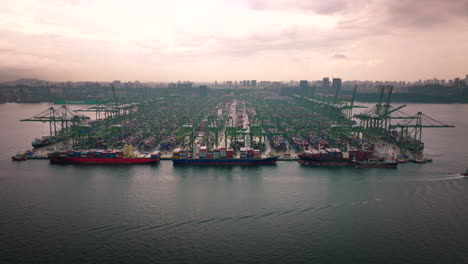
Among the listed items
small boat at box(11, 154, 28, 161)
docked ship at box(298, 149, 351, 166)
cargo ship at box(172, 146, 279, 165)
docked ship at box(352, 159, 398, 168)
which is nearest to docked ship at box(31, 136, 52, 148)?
small boat at box(11, 154, 28, 161)

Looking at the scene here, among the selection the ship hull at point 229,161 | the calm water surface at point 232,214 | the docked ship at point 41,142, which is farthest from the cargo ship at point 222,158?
the docked ship at point 41,142

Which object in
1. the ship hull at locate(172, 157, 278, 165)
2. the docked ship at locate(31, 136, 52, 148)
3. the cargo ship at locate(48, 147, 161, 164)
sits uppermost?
the docked ship at locate(31, 136, 52, 148)

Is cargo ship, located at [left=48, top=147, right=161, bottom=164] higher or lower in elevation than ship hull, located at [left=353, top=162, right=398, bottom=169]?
higher

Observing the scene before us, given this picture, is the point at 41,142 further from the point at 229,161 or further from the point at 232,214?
the point at 232,214

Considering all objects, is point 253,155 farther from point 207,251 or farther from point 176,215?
point 207,251

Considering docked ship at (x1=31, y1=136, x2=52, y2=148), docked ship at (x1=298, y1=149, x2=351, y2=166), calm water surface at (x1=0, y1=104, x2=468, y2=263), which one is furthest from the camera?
docked ship at (x1=31, y1=136, x2=52, y2=148)

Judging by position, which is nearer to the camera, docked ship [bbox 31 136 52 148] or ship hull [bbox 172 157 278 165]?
ship hull [bbox 172 157 278 165]

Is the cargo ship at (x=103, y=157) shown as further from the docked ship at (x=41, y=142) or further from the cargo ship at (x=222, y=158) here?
the docked ship at (x=41, y=142)

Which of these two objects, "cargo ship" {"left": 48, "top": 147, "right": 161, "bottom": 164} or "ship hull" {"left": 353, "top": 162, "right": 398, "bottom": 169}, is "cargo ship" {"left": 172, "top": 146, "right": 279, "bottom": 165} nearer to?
"cargo ship" {"left": 48, "top": 147, "right": 161, "bottom": 164}
